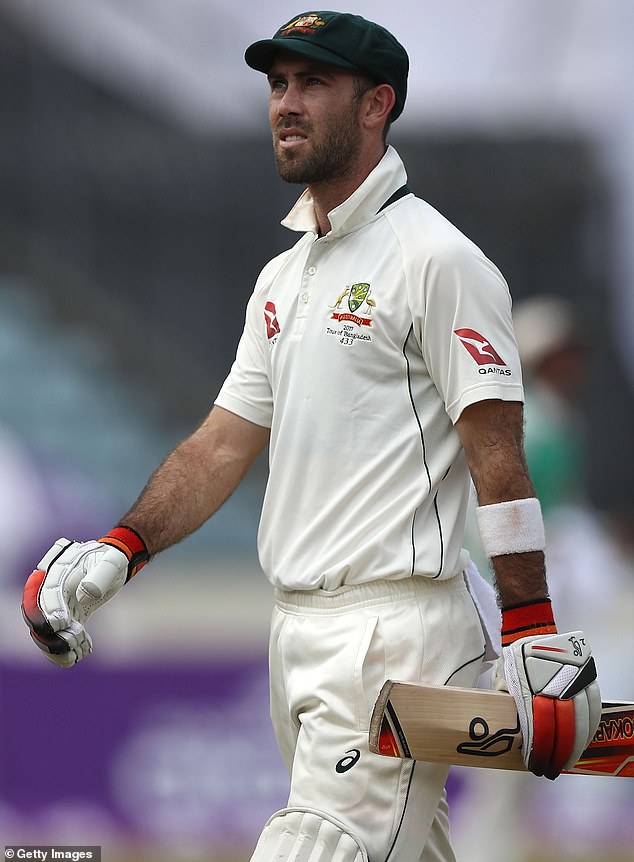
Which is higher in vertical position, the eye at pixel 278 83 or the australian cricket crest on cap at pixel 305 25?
the australian cricket crest on cap at pixel 305 25

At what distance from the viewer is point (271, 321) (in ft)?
9.66

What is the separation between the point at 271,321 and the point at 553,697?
0.97 m

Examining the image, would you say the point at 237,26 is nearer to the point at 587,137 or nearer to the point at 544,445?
the point at 587,137

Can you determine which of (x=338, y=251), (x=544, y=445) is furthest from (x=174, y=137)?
(x=338, y=251)

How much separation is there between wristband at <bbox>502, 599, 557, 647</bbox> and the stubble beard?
0.93 metres

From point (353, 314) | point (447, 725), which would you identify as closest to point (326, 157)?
point (353, 314)

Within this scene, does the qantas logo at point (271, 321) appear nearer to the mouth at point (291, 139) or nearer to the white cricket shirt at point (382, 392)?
the white cricket shirt at point (382, 392)

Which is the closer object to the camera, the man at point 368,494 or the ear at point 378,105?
the man at point 368,494

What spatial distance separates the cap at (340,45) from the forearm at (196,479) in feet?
2.53

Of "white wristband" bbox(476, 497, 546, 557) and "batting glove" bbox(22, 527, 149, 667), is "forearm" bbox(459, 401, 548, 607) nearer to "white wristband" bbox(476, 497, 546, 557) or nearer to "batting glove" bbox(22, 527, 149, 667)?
"white wristband" bbox(476, 497, 546, 557)

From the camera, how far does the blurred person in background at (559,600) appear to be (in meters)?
4.95

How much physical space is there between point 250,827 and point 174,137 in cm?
437

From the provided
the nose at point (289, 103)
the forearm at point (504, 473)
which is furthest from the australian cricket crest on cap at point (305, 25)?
the forearm at point (504, 473)

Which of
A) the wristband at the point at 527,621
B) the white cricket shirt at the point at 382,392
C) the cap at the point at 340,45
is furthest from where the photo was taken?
the cap at the point at 340,45
